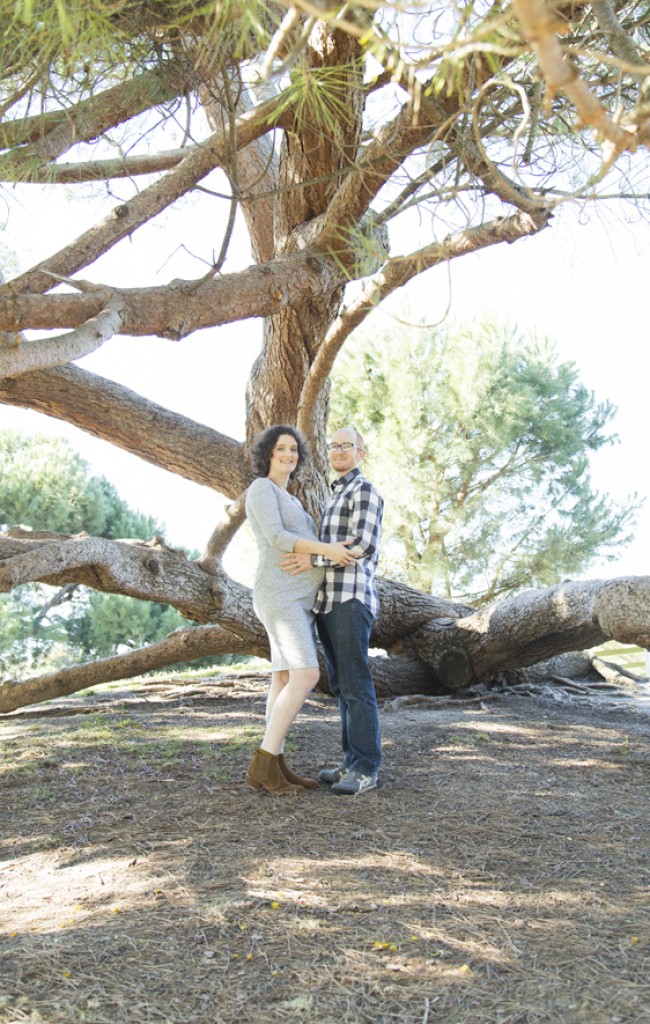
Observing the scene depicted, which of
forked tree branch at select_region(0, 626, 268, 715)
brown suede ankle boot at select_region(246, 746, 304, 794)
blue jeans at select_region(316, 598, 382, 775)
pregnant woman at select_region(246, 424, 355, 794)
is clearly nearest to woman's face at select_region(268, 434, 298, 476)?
pregnant woman at select_region(246, 424, 355, 794)

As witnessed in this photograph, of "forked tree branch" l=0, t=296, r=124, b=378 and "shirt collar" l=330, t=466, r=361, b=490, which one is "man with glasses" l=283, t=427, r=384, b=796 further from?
"forked tree branch" l=0, t=296, r=124, b=378

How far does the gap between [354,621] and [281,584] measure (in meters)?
0.31

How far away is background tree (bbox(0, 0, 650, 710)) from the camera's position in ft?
7.05

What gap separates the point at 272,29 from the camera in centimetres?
346

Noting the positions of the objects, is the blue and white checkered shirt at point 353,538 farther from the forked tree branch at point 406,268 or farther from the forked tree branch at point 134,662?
the forked tree branch at point 134,662

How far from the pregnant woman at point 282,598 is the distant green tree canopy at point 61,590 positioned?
7.72m

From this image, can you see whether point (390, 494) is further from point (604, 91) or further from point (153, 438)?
point (604, 91)

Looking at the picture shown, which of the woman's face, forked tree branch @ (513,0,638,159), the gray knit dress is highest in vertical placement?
the woman's face

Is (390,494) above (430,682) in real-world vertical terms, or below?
above

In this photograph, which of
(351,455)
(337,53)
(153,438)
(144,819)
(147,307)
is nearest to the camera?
(144,819)

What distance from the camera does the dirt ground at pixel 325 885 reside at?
6.59 ft

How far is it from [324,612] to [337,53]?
101 inches

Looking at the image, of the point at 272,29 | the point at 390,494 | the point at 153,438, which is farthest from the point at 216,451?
the point at 390,494

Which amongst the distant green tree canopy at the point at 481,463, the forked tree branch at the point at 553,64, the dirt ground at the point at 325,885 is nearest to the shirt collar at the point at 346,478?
the dirt ground at the point at 325,885
